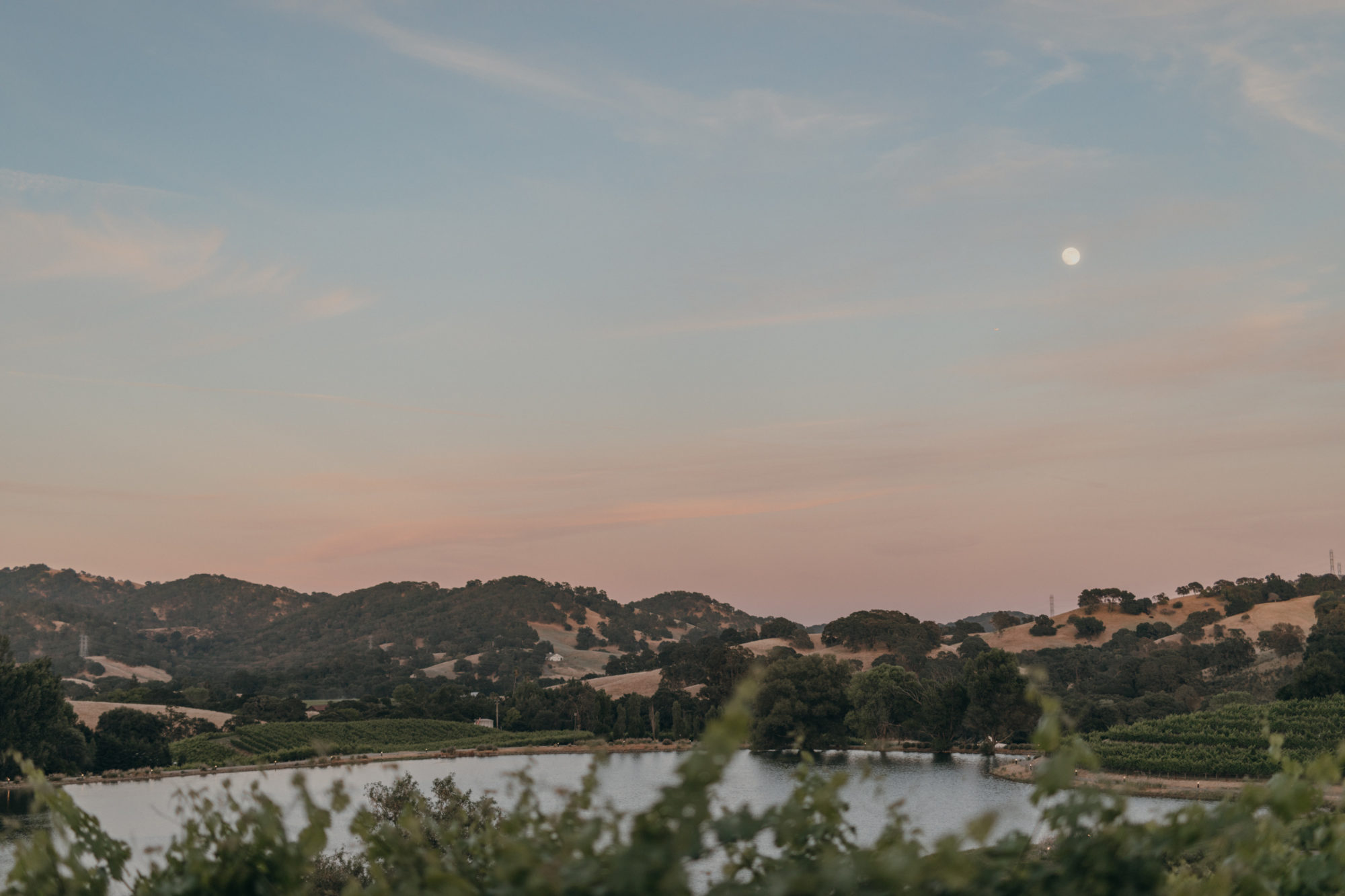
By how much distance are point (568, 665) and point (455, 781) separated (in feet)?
379

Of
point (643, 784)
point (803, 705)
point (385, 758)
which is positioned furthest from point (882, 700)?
point (385, 758)

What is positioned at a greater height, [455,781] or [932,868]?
[932,868]

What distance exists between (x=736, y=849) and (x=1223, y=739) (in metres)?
61.2

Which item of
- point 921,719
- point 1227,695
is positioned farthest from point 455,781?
point 1227,695

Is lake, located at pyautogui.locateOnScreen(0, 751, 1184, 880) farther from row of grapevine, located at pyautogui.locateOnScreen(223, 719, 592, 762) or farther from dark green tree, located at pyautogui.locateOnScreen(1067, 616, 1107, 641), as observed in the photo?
dark green tree, located at pyautogui.locateOnScreen(1067, 616, 1107, 641)

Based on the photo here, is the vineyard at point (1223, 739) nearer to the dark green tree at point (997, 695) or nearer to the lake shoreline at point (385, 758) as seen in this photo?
the dark green tree at point (997, 695)

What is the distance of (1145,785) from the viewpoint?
50.9 metres

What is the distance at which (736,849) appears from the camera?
518 cm

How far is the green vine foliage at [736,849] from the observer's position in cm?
375

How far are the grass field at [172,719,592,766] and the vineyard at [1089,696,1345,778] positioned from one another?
4235 cm

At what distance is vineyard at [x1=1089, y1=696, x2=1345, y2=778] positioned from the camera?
5266cm

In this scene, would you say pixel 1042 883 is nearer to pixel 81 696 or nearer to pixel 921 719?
pixel 921 719

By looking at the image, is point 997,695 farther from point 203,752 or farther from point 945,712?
point 203,752

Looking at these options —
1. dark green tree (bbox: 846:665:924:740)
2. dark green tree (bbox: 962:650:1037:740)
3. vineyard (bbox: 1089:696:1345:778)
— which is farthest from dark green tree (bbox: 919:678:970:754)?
vineyard (bbox: 1089:696:1345:778)
